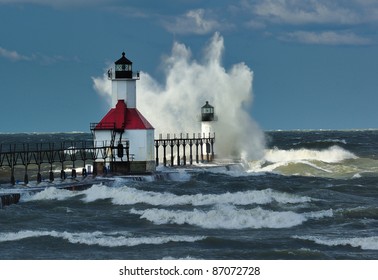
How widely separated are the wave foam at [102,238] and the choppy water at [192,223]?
27 millimetres

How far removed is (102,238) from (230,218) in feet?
16.2

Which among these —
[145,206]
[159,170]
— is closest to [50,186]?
[145,206]

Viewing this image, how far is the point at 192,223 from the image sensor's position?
29.3 meters

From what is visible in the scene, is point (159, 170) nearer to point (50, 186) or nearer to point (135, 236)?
point (50, 186)

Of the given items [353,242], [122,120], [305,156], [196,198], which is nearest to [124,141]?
[122,120]

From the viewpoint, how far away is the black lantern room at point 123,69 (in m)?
49.2

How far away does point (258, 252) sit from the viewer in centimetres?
2386

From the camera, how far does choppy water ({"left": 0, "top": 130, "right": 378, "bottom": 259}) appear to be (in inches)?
Result: 947

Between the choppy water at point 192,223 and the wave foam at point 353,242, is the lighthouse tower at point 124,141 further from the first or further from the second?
the wave foam at point 353,242

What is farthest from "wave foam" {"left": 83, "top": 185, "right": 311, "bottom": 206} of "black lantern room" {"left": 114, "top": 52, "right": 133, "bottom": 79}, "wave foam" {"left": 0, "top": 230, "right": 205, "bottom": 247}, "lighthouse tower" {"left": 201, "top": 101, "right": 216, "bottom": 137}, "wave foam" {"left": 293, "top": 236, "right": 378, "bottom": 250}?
"lighthouse tower" {"left": 201, "top": 101, "right": 216, "bottom": 137}

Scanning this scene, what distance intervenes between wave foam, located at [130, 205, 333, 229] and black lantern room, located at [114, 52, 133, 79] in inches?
767

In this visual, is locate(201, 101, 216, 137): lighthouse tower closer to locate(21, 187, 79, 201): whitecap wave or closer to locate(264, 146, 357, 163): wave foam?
locate(264, 146, 357, 163): wave foam

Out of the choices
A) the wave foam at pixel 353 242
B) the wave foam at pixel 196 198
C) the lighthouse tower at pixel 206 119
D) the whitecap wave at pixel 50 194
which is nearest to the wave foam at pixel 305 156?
the lighthouse tower at pixel 206 119

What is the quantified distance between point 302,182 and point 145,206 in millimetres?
15261
